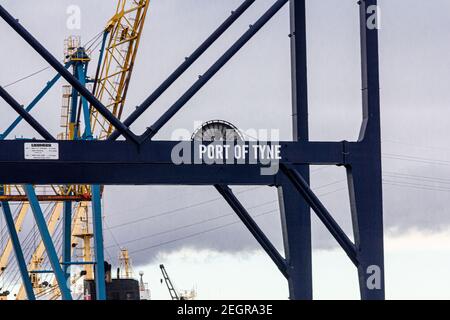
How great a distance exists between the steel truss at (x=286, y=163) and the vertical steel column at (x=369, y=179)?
0.02m

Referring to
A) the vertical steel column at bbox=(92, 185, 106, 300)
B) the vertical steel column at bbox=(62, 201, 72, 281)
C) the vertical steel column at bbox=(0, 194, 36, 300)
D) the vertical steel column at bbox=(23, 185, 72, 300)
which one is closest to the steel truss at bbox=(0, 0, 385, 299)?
the vertical steel column at bbox=(23, 185, 72, 300)

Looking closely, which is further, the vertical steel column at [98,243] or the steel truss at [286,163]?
the vertical steel column at [98,243]

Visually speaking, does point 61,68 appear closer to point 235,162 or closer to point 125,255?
point 235,162

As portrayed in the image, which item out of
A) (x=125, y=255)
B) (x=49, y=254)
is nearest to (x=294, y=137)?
(x=49, y=254)

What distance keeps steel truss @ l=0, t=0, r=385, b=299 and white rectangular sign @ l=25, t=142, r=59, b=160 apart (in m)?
0.10

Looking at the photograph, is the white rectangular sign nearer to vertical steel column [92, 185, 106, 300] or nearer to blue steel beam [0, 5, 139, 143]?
blue steel beam [0, 5, 139, 143]

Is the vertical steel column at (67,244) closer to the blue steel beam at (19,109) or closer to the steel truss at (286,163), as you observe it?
the steel truss at (286,163)

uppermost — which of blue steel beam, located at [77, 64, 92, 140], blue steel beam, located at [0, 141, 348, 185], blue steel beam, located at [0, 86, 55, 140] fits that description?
blue steel beam, located at [77, 64, 92, 140]

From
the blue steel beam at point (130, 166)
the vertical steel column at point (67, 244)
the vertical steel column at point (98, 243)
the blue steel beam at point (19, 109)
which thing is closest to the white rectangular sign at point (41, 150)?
the blue steel beam at point (130, 166)

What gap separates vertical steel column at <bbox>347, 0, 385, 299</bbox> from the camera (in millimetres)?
24391

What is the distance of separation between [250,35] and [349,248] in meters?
4.82

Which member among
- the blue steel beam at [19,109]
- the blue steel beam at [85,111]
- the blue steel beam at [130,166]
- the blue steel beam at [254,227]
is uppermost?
the blue steel beam at [85,111]

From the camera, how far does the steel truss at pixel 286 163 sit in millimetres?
23141

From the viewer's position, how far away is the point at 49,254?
152 feet
